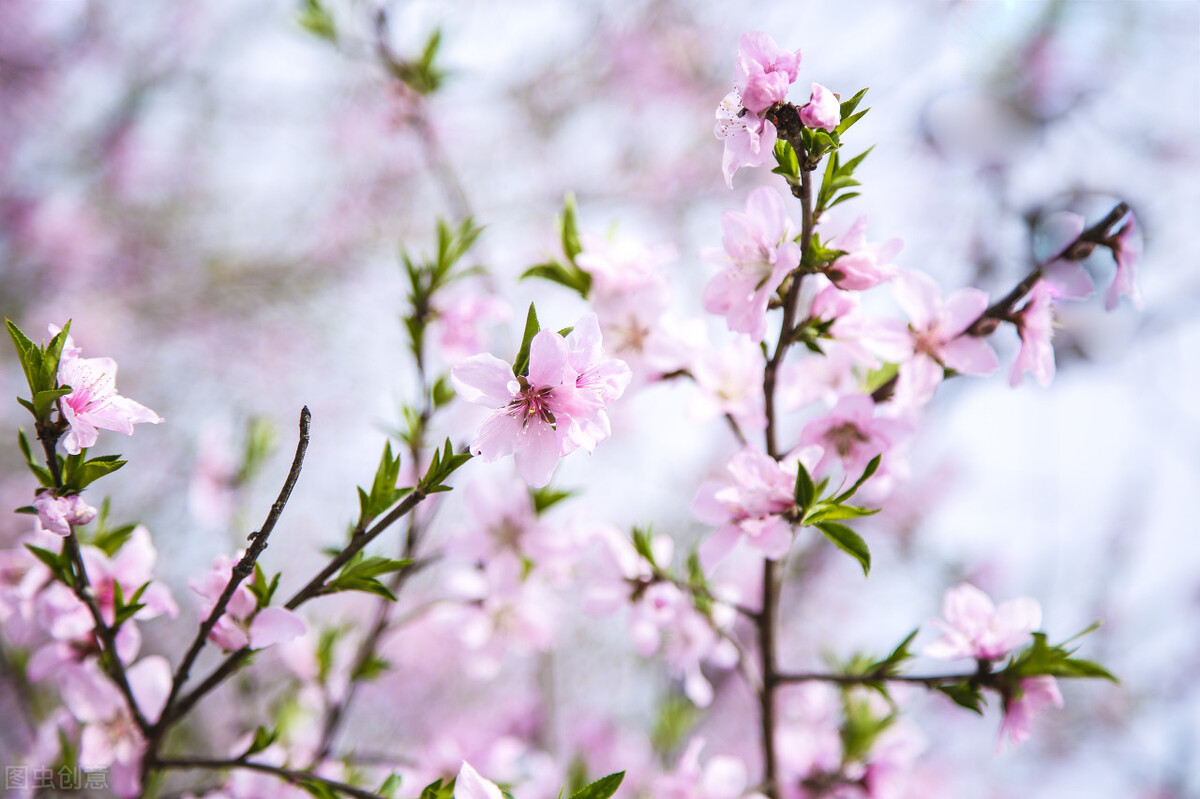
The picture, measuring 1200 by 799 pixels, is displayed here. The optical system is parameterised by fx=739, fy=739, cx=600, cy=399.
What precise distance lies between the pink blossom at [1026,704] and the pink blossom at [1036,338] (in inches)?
16.7

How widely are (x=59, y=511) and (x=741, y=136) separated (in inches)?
35.6

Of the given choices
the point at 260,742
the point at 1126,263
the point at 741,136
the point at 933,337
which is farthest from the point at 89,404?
the point at 1126,263

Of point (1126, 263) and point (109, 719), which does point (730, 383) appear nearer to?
point (1126, 263)

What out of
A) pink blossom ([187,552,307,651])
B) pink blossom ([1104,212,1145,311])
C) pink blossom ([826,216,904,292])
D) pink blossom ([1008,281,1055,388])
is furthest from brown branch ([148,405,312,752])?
pink blossom ([1104,212,1145,311])

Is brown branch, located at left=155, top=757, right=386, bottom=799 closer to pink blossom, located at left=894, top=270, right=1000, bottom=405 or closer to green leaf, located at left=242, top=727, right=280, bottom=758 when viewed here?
green leaf, located at left=242, top=727, right=280, bottom=758

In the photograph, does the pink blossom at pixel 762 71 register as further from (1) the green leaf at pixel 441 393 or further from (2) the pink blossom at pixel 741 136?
(1) the green leaf at pixel 441 393

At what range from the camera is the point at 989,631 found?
3.63ft

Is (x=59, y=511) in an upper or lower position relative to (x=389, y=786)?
upper

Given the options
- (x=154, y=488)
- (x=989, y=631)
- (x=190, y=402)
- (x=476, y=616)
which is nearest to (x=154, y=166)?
(x=190, y=402)

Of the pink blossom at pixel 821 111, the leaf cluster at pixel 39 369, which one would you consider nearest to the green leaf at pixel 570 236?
the pink blossom at pixel 821 111

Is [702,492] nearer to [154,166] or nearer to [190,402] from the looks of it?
[190,402]

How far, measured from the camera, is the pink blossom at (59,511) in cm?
84

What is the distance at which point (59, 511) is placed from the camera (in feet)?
2.77

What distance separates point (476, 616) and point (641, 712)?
2.68m
